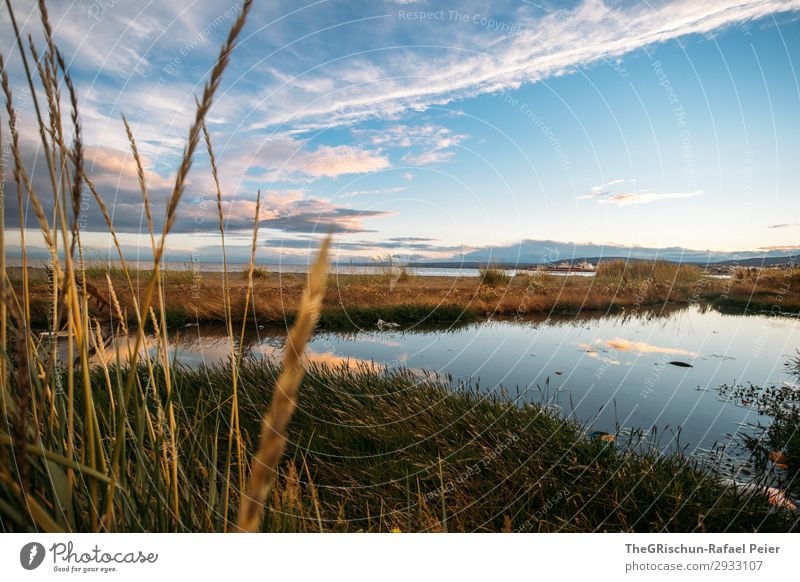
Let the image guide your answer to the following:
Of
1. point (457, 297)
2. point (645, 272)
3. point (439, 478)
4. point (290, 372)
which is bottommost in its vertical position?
point (439, 478)

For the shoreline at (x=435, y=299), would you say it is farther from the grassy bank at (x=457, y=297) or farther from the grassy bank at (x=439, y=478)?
the grassy bank at (x=439, y=478)

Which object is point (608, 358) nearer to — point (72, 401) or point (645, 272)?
point (72, 401)

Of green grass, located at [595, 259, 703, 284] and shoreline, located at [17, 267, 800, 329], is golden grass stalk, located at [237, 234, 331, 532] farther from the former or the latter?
green grass, located at [595, 259, 703, 284]

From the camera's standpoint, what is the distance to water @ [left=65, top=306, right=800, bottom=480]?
17.8 feet

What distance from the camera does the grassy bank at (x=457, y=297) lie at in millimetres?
12734

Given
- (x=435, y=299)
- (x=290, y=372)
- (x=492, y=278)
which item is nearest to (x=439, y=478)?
(x=290, y=372)

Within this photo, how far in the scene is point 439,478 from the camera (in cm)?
351

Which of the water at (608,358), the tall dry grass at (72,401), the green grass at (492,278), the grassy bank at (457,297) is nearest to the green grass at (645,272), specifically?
the grassy bank at (457,297)

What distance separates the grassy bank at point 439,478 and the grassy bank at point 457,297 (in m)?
5.73

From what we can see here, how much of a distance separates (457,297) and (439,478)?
42.8ft

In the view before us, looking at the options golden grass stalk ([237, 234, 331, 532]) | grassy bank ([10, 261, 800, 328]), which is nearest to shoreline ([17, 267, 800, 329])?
grassy bank ([10, 261, 800, 328])
